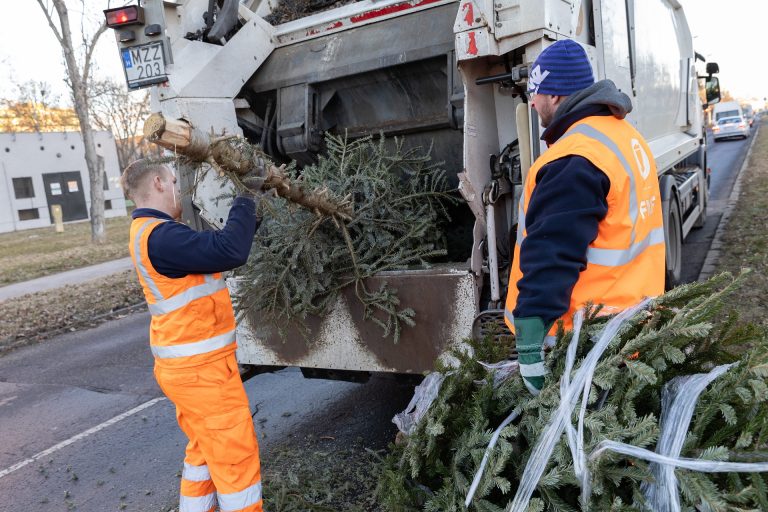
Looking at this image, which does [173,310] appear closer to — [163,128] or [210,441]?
[210,441]

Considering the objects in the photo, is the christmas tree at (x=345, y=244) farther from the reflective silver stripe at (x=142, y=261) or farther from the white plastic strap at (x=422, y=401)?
the white plastic strap at (x=422, y=401)

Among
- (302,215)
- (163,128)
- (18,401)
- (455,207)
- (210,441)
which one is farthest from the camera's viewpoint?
(18,401)

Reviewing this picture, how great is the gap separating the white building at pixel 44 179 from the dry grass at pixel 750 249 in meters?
28.8

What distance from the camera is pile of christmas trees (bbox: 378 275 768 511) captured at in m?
1.53

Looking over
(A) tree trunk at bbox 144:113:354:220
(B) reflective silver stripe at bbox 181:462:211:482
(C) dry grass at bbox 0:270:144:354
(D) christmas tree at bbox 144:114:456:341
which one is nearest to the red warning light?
(D) christmas tree at bbox 144:114:456:341

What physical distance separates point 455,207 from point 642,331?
2.07 m

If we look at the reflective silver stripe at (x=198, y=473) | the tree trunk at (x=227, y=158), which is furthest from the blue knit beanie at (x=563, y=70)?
the reflective silver stripe at (x=198, y=473)

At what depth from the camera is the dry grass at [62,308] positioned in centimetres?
725

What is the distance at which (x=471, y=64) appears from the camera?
296 centimetres

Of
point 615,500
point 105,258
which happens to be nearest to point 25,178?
point 105,258

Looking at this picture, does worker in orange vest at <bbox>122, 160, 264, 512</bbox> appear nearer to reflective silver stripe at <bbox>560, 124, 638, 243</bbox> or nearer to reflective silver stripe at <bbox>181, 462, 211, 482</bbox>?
reflective silver stripe at <bbox>181, 462, 211, 482</bbox>

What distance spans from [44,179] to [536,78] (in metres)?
36.0

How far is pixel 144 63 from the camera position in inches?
140

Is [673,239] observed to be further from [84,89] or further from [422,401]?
[84,89]
